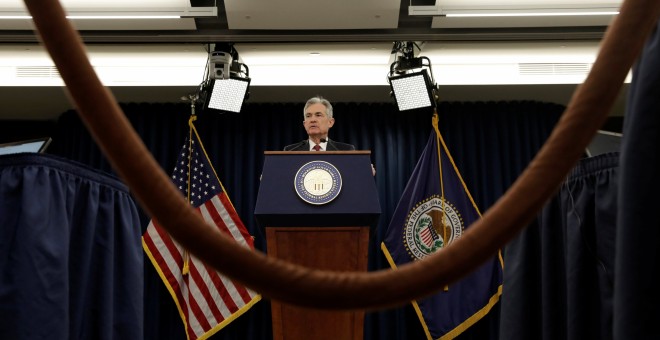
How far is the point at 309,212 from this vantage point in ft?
9.85

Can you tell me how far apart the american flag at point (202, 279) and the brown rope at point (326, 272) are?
4.79m

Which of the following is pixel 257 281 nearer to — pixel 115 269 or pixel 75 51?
pixel 75 51

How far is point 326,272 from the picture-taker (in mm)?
574

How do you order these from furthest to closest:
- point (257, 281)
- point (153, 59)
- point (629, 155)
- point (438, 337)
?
point (153, 59)
point (438, 337)
point (629, 155)
point (257, 281)

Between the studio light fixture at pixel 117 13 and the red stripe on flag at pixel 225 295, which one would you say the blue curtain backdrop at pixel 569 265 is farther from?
the red stripe on flag at pixel 225 295

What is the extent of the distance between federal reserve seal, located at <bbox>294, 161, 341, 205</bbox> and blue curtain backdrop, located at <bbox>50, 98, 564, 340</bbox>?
9.49 feet

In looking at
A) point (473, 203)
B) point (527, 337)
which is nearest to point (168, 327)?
point (473, 203)

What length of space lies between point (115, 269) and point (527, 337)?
97 cm

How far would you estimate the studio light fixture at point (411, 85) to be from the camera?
5.00 metres

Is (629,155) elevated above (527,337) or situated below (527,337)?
above

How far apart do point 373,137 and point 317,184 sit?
3249 millimetres

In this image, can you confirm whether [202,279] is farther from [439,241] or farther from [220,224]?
[439,241]

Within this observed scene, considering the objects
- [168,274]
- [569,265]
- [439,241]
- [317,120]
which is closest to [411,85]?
[317,120]

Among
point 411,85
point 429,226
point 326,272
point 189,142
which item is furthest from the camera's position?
point 189,142
